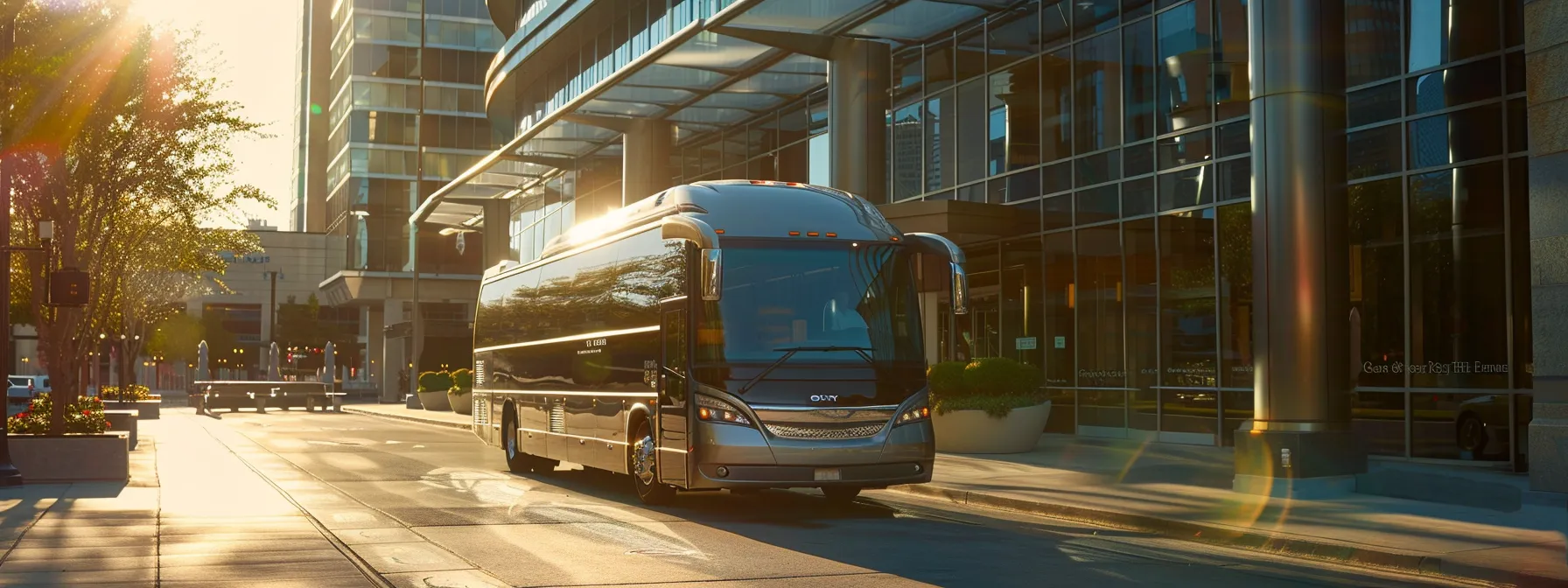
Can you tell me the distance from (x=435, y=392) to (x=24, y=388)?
58.2 ft

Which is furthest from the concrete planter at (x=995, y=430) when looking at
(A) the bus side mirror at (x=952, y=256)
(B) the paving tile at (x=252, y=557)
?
(B) the paving tile at (x=252, y=557)

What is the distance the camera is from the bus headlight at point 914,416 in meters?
14.7

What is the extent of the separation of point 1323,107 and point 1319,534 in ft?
18.3

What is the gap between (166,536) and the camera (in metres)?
12.6

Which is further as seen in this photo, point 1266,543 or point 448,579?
point 1266,543

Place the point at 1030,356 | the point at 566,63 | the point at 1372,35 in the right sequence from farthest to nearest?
the point at 566,63
the point at 1030,356
the point at 1372,35

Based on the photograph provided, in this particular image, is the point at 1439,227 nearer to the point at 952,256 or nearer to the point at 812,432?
the point at 952,256

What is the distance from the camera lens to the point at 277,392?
188 ft

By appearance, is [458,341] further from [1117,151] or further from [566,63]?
[1117,151]

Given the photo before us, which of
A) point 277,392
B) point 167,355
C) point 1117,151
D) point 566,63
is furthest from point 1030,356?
point 167,355

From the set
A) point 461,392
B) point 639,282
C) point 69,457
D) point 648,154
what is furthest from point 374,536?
point 461,392

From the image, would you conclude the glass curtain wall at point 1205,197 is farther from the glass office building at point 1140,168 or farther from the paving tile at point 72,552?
the paving tile at point 72,552

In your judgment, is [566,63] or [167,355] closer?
[566,63]

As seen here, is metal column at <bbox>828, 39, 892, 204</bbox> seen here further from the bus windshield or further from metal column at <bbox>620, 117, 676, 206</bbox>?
the bus windshield
